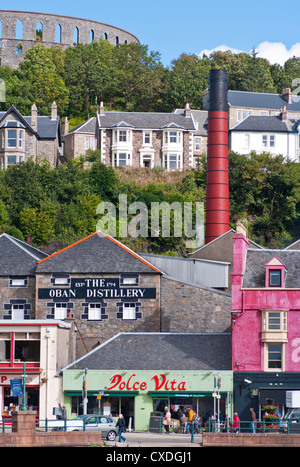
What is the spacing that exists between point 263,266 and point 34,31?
92.2 metres

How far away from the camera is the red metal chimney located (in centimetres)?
7175

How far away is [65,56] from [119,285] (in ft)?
237

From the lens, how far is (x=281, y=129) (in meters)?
91.5

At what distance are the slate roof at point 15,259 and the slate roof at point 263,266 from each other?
48.6 feet

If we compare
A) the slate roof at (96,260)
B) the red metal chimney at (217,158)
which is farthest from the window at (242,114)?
A: the slate roof at (96,260)

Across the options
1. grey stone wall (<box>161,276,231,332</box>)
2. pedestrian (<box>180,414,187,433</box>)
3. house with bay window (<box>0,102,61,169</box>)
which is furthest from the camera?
house with bay window (<box>0,102,61,169</box>)

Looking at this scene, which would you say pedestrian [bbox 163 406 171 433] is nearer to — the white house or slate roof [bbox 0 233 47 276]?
slate roof [bbox 0 233 47 276]

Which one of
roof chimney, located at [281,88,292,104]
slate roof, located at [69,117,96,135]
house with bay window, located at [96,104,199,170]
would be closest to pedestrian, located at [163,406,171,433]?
house with bay window, located at [96,104,199,170]

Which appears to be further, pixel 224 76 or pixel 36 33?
pixel 36 33

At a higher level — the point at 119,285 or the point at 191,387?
the point at 119,285

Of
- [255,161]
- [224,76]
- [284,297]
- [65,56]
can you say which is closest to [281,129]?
[255,161]

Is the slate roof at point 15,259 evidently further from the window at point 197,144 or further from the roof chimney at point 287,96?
the roof chimney at point 287,96

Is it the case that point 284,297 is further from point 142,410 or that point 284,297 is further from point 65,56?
point 65,56

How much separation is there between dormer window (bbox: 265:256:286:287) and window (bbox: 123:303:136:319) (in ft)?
35.4
